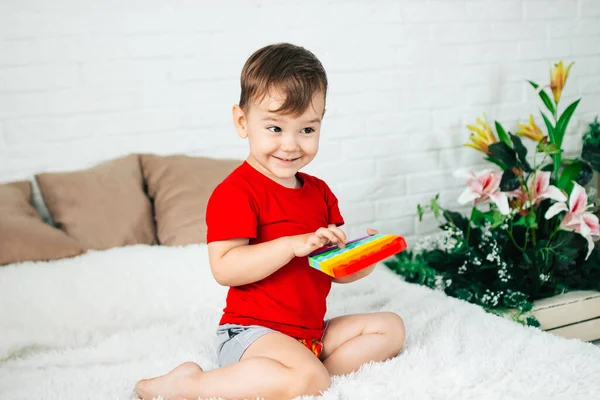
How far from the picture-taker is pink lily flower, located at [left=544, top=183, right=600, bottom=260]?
74.7 inches

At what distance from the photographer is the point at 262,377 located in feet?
3.61

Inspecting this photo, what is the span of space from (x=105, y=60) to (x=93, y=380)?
1.08m

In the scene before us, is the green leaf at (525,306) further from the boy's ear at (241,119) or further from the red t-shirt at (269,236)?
the boy's ear at (241,119)

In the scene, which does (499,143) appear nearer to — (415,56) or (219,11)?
(415,56)

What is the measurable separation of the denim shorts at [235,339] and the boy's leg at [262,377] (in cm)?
2

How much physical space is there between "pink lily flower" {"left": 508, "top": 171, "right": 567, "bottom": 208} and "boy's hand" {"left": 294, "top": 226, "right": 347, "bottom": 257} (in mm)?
1074

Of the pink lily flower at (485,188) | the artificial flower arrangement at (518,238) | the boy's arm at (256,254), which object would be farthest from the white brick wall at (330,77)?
the boy's arm at (256,254)

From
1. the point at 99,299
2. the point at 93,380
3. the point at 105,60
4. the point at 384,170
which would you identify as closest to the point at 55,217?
the point at 99,299

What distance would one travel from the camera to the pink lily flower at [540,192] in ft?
6.35

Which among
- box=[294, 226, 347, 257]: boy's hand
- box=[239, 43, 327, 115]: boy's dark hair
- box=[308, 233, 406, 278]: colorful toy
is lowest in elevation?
box=[308, 233, 406, 278]: colorful toy

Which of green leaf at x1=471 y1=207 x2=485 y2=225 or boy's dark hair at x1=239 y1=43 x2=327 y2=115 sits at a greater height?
boy's dark hair at x1=239 y1=43 x2=327 y2=115

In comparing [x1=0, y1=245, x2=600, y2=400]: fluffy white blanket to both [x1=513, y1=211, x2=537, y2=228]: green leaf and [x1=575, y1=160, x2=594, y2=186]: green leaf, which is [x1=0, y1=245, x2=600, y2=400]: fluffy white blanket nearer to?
[x1=513, y1=211, x2=537, y2=228]: green leaf

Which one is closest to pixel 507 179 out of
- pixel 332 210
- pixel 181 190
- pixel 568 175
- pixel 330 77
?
pixel 568 175

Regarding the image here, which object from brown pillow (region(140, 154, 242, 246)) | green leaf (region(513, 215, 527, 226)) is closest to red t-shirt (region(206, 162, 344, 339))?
brown pillow (region(140, 154, 242, 246))
